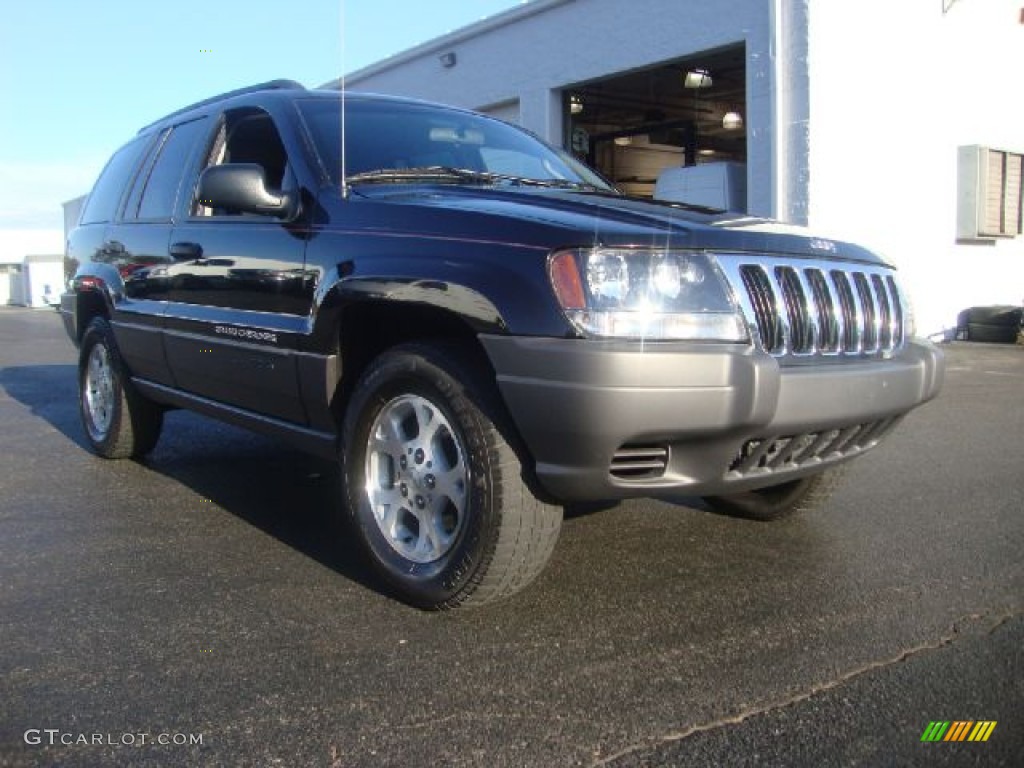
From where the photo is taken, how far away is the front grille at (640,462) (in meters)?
2.66

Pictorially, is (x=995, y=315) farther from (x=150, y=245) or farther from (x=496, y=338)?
(x=496, y=338)

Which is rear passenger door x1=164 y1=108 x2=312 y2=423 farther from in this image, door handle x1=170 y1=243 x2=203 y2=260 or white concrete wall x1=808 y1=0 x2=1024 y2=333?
white concrete wall x1=808 y1=0 x2=1024 y2=333

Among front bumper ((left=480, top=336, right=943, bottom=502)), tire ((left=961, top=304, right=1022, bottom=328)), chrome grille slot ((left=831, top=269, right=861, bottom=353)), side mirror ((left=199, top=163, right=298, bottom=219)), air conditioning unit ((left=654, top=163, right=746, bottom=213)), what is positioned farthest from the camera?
tire ((left=961, top=304, right=1022, bottom=328))

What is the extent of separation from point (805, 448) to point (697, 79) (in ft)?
41.8

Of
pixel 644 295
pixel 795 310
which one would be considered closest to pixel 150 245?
pixel 644 295

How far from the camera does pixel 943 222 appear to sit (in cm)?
1258

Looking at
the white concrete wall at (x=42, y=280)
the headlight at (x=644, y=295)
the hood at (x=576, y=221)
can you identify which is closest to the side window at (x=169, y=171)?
the hood at (x=576, y=221)

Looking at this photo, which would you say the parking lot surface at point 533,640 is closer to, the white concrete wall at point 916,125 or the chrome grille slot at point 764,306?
the chrome grille slot at point 764,306

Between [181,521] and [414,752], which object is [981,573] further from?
[181,521]

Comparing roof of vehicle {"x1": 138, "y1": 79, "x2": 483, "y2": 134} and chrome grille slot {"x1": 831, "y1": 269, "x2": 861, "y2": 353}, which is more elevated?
roof of vehicle {"x1": 138, "y1": 79, "x2": 483, "y2": 134}

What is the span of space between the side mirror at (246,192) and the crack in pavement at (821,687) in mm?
2324

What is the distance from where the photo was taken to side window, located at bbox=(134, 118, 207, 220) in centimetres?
470

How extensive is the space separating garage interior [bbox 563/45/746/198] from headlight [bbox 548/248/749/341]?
9.69 meters

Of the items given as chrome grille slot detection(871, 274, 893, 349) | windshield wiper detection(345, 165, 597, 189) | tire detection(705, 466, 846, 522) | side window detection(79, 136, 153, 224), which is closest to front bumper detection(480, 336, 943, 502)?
chrome grille slot detection(871, 274, 893, 349)
